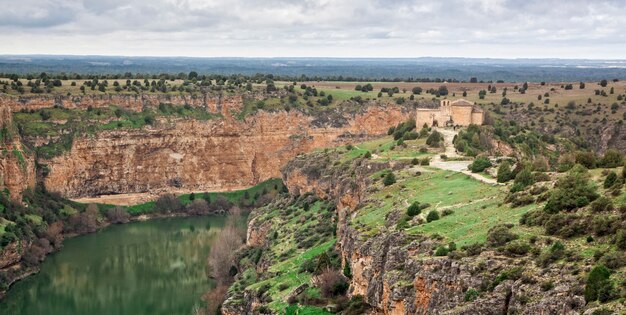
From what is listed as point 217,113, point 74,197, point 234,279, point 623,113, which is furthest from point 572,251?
point 217,113

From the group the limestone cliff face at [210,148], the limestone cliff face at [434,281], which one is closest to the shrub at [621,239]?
the limestone cliff face at [434,281]

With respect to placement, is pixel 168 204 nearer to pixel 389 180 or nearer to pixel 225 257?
pixel 225 257

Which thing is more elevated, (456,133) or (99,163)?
(456,133)

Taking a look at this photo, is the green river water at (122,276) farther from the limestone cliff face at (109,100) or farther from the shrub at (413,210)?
the shrub at (413,210)

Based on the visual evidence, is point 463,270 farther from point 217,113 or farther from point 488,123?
A: point 217,113

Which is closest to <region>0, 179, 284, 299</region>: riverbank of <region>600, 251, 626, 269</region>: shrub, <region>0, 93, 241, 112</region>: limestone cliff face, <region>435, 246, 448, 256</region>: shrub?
<region>0, 93, 241, 112</region>: limestone cliff face

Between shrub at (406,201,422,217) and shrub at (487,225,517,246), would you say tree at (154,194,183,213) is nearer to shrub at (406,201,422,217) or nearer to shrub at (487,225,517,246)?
shrub at (406,201,422,217)
